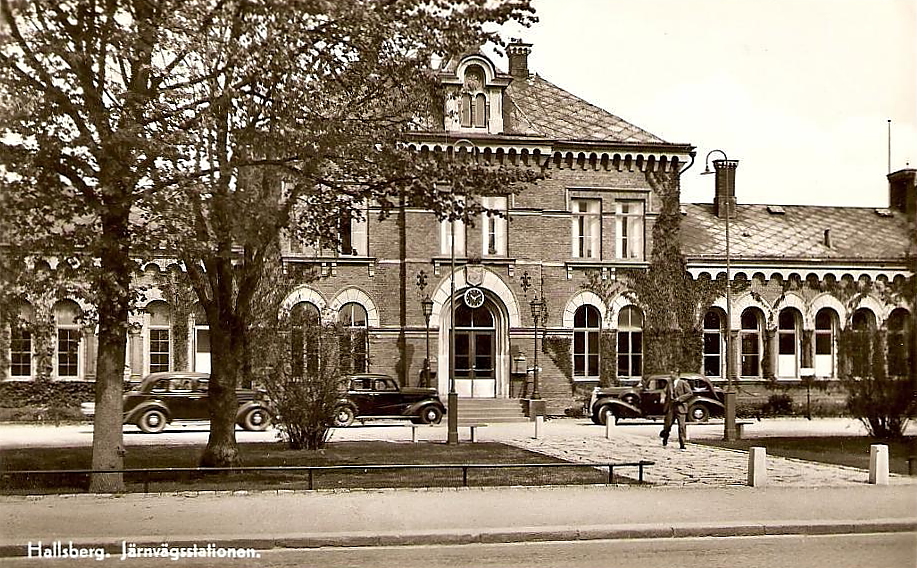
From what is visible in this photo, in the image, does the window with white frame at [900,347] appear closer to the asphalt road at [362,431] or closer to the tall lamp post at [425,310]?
the asphalt road at [362,431]

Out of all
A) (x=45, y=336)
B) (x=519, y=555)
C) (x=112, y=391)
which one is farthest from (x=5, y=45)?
(x=519, y=555)

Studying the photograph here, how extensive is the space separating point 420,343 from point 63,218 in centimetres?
1789

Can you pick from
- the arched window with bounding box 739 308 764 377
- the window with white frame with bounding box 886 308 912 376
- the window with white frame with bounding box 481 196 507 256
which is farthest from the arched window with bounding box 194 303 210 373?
the arched window with bounding box 739 308 764 377

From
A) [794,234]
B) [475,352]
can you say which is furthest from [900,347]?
[475,352]

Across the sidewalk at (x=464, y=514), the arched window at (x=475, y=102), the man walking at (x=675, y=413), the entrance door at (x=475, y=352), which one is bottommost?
the sidewalk at (x=464, y=514)

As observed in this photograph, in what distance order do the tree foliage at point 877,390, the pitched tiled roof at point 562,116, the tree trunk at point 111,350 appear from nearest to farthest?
the tree trunk at point 111,350 < the tree foliage at point 877,390 < the pitched tiled roof at point 562,116

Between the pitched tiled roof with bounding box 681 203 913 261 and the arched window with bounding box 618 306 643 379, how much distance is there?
266 cm

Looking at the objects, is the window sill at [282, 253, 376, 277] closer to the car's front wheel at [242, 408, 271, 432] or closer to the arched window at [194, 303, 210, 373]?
the arched window at [194, 303, 210, 373]

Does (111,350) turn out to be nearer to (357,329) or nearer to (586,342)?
(357,329)

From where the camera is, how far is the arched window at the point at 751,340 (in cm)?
3159

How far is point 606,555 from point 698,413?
2047 centimetres

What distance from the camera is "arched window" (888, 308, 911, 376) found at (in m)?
21.2

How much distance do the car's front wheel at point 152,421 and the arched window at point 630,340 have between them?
1430cm

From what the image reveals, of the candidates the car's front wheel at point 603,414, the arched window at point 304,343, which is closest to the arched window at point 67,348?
the arched window at point 304,343
